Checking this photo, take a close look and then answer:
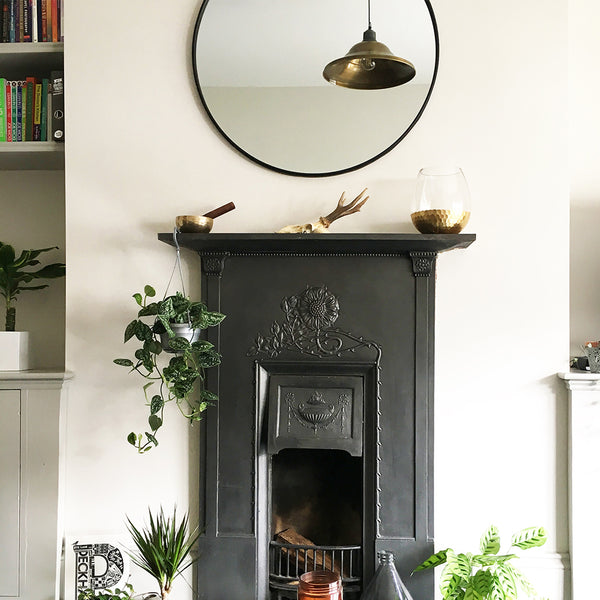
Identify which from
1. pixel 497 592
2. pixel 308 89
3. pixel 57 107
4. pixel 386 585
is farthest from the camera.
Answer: pixel 57 107

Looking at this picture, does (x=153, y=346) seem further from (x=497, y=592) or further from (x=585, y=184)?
(x=585, y=184)

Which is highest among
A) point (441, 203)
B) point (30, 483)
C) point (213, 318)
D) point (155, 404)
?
point (441, 203)

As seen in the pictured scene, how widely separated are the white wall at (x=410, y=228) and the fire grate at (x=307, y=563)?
327 mm

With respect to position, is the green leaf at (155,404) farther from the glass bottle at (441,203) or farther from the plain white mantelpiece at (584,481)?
the plain white mantelpiece at (584,481)

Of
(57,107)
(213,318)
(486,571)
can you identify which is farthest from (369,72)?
(486,571)

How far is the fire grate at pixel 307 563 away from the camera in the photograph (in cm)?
242

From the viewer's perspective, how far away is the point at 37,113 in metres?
2.60

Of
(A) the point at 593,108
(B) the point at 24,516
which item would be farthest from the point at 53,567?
(A) the point at 593,108

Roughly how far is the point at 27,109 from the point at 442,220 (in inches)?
62.8

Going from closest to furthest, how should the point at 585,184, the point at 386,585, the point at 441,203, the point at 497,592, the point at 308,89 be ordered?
the point at 386,585, the point at 497,592, the point at 441,203, the point at 308,89, the point at 585,184

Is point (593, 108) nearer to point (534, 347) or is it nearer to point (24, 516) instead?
point (534, 347)

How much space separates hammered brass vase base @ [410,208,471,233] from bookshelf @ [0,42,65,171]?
4.44ft

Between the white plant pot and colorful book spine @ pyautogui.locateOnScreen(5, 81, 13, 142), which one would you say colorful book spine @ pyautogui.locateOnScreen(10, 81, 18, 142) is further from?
the white plant pot

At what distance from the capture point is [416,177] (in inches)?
97.2
